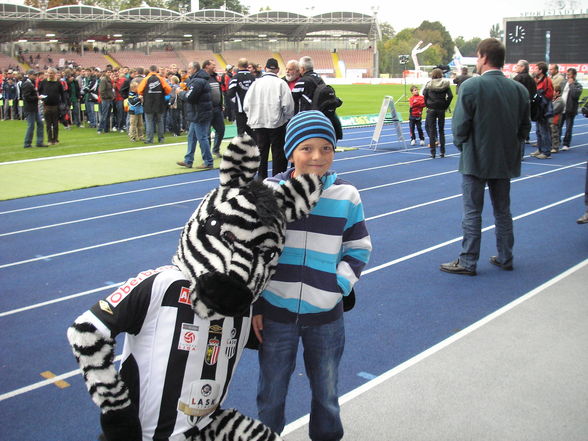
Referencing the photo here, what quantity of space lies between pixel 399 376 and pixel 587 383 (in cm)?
120

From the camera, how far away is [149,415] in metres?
2.28

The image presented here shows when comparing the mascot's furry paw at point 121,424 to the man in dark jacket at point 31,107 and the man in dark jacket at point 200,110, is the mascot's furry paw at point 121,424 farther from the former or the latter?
the man in dark jacket at point 31,107

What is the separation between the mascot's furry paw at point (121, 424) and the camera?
213 centimetres

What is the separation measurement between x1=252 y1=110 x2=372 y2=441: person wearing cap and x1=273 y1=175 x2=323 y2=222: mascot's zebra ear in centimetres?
21

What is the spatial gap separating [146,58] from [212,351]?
227 ft

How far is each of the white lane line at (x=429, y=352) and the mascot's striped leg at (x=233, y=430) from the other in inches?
43.5

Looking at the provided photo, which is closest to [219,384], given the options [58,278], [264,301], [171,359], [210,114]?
[171,359]

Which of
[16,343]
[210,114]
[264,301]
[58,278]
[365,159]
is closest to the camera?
[264,301]

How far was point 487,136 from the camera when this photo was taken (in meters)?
6.30

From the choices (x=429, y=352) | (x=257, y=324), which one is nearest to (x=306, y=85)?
(x=429, y=352)

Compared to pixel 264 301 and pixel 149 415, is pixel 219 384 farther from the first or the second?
pixel 264 301

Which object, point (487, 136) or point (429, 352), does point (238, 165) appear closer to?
point (429, 352)

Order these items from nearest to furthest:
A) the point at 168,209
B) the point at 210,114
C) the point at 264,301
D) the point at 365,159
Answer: the point at 264,301 → the point at 168,209 → the point at 210,114 → the point at 365,159

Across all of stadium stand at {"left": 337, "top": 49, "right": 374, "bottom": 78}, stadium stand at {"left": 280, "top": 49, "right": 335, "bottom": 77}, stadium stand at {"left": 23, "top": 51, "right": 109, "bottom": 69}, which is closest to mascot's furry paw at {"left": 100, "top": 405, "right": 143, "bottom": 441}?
stadium stand at {"left": 23, "top": 51, "right": 109, "bottom": 69}
